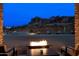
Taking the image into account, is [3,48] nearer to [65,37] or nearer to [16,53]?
[16,53]

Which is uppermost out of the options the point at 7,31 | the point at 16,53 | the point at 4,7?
the point at 4,7

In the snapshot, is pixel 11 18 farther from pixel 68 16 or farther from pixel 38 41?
pixel 68 16

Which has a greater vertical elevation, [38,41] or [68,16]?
[68,16]

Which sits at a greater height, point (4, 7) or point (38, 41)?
point (4, 7)

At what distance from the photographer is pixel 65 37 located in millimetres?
7289

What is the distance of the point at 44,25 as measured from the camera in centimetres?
736

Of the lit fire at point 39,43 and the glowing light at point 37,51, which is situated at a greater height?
the lit fire at point 39,43

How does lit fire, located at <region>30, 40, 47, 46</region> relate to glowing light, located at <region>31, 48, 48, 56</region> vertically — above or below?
above

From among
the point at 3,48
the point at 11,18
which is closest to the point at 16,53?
the point at 3,48

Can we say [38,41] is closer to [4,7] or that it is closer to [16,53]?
[16,53]

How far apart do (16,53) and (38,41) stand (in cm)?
56

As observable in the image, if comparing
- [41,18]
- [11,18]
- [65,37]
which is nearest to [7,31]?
[11,18]

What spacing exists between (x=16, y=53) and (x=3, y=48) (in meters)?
0.31

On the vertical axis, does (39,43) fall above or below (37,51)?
above
